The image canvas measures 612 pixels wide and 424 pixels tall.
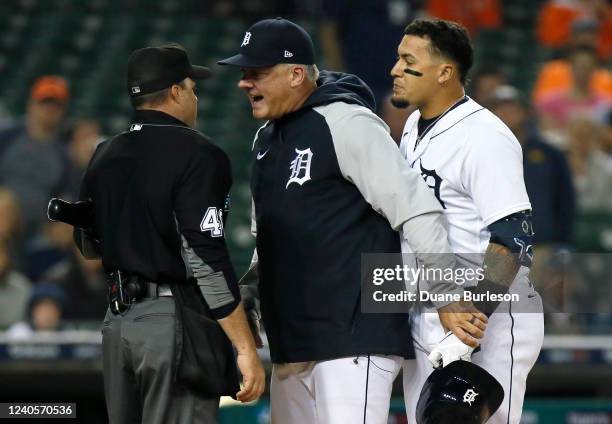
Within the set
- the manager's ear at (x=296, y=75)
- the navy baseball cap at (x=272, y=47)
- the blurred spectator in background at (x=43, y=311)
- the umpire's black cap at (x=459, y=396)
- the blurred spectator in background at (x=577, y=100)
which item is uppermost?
the navy baseball cap at (x=272, y=47)

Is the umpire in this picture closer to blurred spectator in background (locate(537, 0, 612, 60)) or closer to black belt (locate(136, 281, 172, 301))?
black belt (locate(136, 281, 172, 301))

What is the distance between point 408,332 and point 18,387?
8.57 ft

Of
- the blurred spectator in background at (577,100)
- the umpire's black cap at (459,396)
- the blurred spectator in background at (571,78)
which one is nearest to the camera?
the umpire's black cap at (459,396)

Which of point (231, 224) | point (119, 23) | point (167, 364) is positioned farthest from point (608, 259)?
point (119, 23)

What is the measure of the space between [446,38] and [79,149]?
3822 mm

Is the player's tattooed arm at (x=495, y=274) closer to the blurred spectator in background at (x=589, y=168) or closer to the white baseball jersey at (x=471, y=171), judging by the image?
the white baseball jersey at (x=471, y=171)

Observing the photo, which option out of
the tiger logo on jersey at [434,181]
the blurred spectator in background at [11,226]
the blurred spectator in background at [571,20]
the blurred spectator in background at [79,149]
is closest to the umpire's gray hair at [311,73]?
the tiger logo on jersey at [434,181]

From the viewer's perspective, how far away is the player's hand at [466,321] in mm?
3412

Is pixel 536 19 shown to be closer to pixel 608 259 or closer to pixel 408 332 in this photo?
pixel 608 259

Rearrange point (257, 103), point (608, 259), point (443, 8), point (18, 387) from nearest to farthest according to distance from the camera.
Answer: point (257, 103)
point (18, 387)
point (608, 259)
point (443, 8)

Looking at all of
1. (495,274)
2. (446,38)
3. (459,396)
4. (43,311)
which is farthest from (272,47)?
(43,311)

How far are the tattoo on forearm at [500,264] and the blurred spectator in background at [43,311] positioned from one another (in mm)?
2949

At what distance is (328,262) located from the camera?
3.59 metres

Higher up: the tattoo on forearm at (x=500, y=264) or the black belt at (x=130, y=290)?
the tattoo on forearm at (x=500, y=264)
